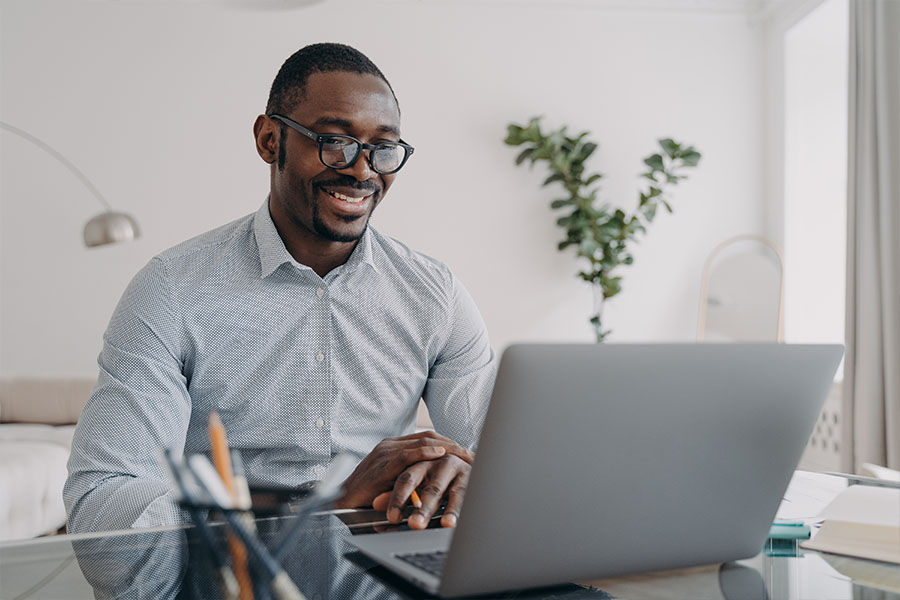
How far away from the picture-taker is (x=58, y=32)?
411cm

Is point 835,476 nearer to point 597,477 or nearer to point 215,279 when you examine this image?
point 597,477

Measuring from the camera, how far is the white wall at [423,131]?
4.10 metres

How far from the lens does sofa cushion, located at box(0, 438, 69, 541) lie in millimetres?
2695

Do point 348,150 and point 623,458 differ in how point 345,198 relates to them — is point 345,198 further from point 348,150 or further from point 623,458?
point 623,458

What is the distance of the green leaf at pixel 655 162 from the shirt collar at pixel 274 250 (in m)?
2.94

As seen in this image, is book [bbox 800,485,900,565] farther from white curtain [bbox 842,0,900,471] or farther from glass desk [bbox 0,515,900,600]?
white curtain [bbox 842,0,900,471]

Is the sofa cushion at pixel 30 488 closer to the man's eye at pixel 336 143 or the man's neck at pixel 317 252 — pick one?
the man's neck at pixel 317 252

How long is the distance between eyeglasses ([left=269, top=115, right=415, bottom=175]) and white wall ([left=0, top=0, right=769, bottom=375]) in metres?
2.93

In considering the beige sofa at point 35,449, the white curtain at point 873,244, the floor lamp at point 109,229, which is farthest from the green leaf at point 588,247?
the beige sofa at point 35,449

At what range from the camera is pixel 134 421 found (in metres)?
1.15

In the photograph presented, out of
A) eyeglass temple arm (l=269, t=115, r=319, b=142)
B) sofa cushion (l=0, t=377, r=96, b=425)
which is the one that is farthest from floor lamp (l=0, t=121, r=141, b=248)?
eyeglass temple arm (l=269, t=115, r=319, b=142)

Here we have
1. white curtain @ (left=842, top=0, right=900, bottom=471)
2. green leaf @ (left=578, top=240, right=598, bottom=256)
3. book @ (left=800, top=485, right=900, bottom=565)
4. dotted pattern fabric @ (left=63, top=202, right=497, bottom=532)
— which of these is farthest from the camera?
green leaf @ (left=578, top=240, right=598, bottom=256)

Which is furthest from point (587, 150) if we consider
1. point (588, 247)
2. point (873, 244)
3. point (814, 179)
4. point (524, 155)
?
point (873, 244)

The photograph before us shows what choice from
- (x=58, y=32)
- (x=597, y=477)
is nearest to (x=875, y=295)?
(x=597, y=477)
